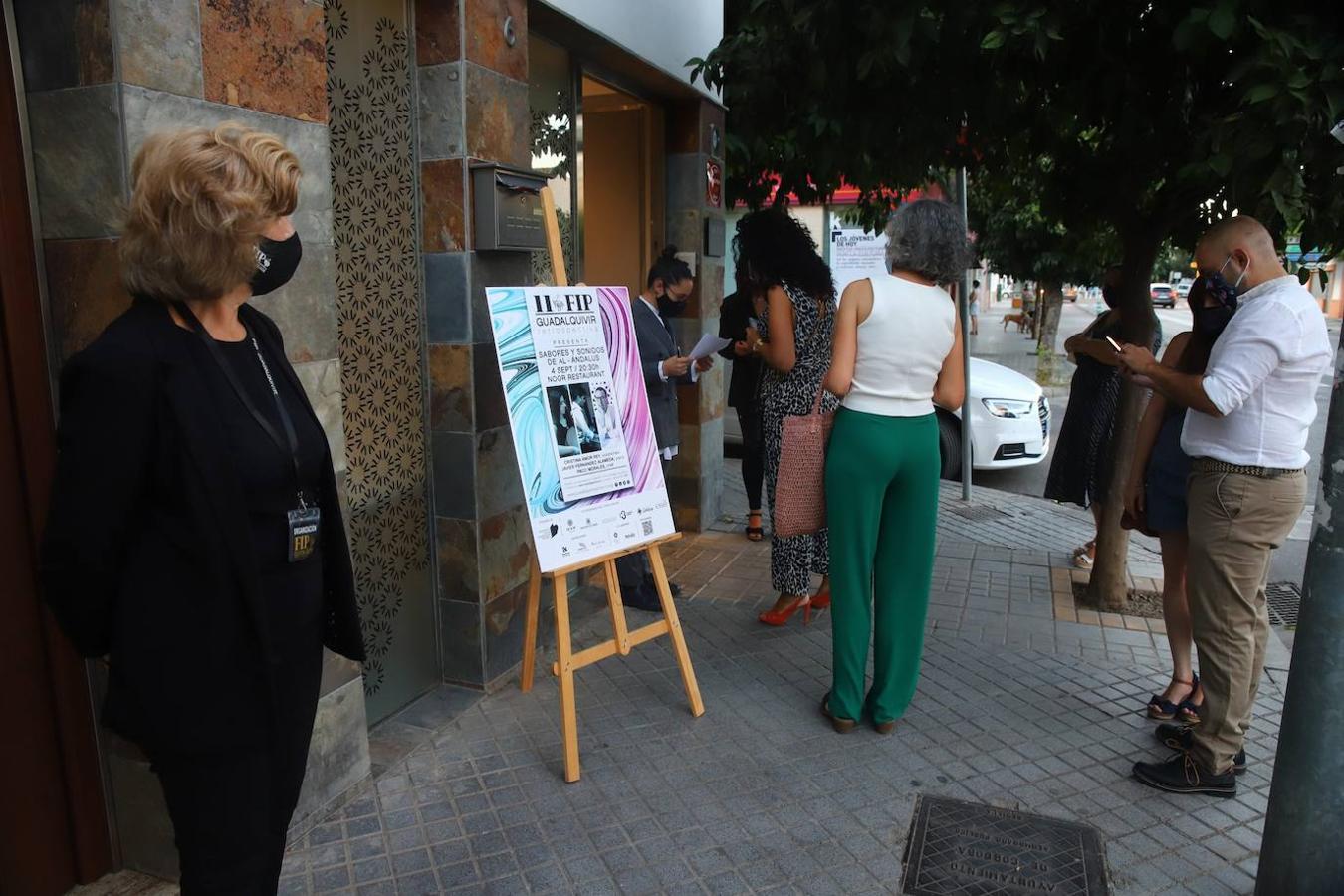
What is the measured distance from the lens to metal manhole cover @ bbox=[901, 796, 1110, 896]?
2.90m

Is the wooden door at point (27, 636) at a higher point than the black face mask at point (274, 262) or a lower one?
lower

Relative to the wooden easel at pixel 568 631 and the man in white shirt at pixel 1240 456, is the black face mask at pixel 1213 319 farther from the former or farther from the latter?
the wooden easel at pixel 568 631

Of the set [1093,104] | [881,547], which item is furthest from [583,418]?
[1093,104]

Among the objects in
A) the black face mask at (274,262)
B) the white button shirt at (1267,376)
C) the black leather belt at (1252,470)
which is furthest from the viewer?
the black leather belt at (1252,470)

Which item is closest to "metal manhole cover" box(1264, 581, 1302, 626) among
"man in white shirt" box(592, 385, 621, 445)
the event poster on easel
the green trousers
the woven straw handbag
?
the green trousers

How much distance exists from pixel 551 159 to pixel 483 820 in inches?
136

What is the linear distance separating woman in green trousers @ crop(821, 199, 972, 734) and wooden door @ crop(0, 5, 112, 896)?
8.49 ft

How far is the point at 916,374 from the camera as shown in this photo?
3.67 meters

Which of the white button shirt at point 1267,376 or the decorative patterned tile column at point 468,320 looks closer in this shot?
the white button shirt at point 1267,376

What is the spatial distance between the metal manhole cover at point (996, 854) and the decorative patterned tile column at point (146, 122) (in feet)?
6.55

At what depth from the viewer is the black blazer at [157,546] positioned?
5.67 feet

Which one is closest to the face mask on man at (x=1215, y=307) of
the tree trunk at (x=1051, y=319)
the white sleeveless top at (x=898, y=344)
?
the white sleeveless top at (x=898, y=344)

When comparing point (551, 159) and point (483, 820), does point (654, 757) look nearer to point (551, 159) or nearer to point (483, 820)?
point (483, 820)

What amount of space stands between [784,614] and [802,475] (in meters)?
1.26
